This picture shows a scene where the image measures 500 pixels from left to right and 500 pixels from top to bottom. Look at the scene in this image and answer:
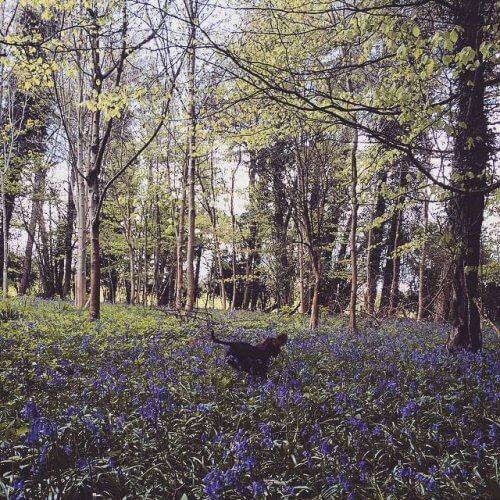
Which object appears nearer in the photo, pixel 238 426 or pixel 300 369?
pixel 238 426

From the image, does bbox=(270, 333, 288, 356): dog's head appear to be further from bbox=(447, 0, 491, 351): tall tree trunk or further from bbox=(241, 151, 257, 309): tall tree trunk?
bbox=(241, 151, 257, 309): tall tree trunk

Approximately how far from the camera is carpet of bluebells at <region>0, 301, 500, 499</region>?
294 centimetres

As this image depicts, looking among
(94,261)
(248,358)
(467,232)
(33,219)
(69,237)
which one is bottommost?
(248,358)

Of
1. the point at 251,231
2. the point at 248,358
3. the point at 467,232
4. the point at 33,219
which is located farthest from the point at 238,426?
the point at 33,219

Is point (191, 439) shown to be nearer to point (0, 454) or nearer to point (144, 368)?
point (0, 454)

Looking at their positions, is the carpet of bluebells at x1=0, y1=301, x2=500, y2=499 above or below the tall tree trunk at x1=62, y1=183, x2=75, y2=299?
below

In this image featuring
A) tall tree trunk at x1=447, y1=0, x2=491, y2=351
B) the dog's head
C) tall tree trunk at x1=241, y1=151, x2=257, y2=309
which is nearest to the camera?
the dog's head

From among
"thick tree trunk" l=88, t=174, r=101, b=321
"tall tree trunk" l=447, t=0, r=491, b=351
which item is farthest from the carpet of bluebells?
"thick tree trunk" l=88, t=174, r=101, b=321

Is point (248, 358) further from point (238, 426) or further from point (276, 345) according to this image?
point (238, 426)

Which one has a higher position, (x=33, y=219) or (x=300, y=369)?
(x=33, y=219)

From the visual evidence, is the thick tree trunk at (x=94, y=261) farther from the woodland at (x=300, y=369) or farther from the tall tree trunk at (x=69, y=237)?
the tall tree trunk at (x=69, y=237)

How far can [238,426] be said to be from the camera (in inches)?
154

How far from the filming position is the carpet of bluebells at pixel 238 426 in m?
2.94

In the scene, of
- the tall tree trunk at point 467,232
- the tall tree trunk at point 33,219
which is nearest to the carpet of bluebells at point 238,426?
the tall tree trunk at point 467,232
